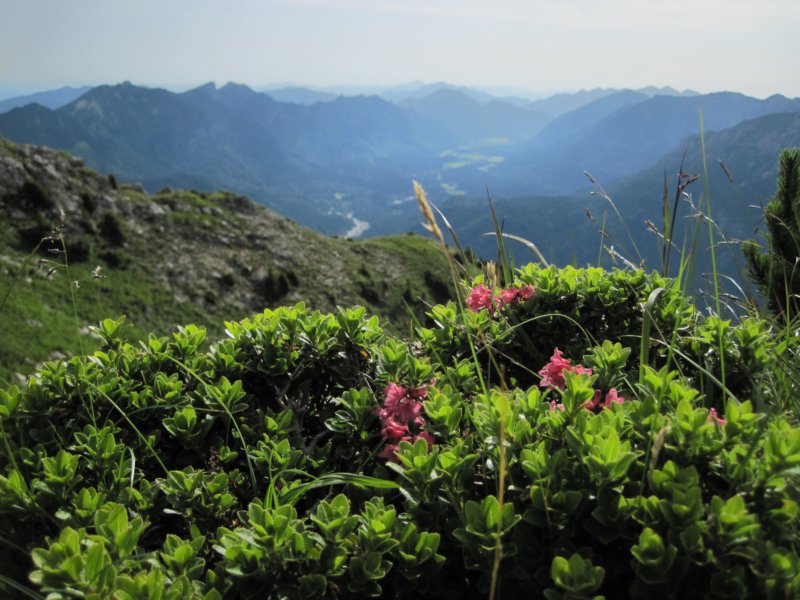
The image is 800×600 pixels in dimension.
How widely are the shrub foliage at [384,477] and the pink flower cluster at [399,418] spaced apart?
0.02 metres

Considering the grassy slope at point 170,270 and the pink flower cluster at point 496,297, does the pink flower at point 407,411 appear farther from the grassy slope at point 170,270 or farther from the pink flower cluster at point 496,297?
the grassy slope at point 170,270

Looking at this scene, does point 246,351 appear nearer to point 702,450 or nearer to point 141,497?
point 141,497

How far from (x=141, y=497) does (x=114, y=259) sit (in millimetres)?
53649

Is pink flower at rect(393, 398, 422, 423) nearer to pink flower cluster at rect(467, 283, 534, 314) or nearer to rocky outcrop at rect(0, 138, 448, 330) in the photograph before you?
pink flower cluster at rect(467, 283, 534, 314)

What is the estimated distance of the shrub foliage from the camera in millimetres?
1742

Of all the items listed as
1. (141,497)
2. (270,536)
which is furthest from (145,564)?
(270,536)

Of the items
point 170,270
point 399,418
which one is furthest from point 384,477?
point 170,270

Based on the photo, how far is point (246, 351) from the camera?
11.2ft

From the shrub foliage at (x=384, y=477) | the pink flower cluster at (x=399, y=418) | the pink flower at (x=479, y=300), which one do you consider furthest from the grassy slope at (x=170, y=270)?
the pink flower cluster at (x=399, y=418)

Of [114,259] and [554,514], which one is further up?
[554,514]

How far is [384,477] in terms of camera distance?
98.0 inches

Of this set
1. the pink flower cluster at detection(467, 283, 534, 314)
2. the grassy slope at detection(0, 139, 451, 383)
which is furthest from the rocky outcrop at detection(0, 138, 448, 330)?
the pink flower cluster at detection(467, 283, 534, 314)

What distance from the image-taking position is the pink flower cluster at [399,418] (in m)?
2.60

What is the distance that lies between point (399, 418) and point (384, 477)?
0.35 meters
